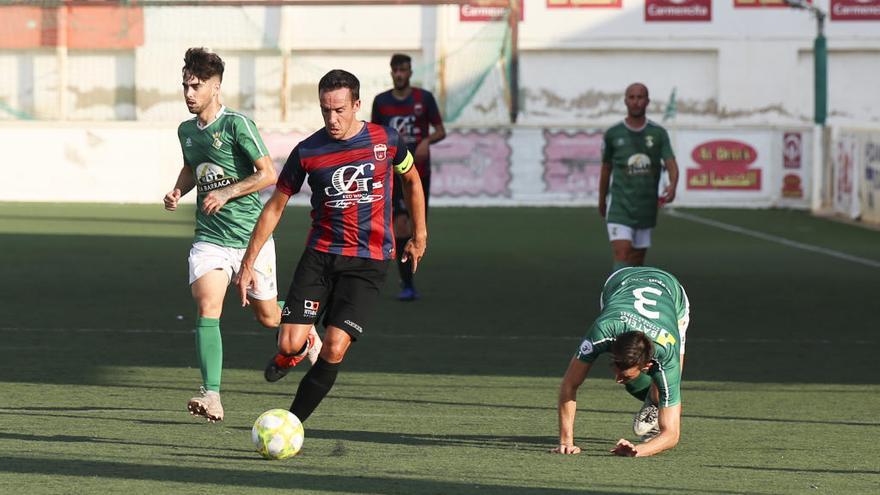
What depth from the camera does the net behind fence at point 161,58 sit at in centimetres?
4000

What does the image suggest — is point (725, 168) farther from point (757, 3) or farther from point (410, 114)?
point (410, 114)

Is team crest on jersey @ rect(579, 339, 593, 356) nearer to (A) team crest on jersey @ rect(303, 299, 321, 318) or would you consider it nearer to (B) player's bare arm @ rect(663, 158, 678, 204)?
(A) team crest on jersey @ rect(303, 299, 321, 318)

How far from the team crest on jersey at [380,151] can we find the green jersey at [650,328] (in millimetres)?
1231

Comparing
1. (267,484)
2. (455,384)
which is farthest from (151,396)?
(267,484)

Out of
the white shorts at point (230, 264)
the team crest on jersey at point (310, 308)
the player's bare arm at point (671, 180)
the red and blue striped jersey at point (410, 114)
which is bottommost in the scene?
the team crest on jersey at point (310, 308)

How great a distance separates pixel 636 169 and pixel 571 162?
17642 millimetres

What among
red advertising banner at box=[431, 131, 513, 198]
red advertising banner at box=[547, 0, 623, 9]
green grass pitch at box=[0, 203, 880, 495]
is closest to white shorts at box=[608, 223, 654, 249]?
green grass pitch at box=[0, 203, 880, 495]

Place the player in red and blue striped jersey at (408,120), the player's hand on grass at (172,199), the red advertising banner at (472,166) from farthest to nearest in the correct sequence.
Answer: the red advertising banner at (472,166) < the player in red and blue striped jersey at (408,120) < the player's hand on grass at (172,199)

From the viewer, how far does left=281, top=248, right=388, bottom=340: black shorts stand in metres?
7.59

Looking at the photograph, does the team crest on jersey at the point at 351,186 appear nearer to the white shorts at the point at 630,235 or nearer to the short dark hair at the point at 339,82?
the short dark hair at the point at 339,82

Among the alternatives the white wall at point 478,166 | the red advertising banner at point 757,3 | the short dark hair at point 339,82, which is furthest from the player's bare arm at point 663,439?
the red advertising banner at point 757,3

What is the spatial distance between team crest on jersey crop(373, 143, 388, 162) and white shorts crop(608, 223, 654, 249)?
5.74m

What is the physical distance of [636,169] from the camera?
13.1 m

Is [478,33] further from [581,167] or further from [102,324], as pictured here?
[102,324]
